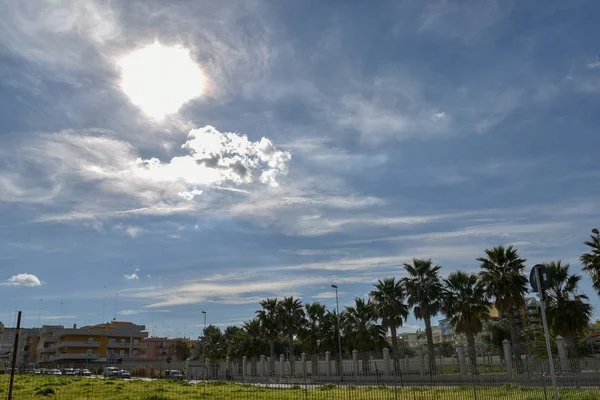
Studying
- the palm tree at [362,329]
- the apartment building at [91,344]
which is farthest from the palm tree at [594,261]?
the apartment building at [91,344]

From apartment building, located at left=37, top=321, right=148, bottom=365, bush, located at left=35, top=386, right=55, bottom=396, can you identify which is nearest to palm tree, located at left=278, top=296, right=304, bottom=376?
bush, located at left=35, top=386, right=55, bottom=396

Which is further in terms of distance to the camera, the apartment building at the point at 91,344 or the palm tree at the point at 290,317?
the apartment building at the point at 91,344

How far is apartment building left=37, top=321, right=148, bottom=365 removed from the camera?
9319 centimetres

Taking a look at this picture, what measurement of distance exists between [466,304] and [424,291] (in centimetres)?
466

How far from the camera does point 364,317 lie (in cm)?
5134

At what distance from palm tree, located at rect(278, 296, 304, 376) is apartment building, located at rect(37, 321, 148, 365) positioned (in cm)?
5211

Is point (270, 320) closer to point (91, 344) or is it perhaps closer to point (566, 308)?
point (566, 308)

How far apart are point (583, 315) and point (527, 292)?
4129 millimetres

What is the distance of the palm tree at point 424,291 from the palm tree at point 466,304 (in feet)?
4.33

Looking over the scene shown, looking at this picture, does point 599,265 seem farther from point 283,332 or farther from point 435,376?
point 283,332

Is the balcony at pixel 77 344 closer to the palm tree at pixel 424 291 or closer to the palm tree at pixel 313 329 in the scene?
the palm tree at pixel 313 329

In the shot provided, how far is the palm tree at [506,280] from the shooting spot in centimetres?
3666

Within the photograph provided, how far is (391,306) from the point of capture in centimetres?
4703

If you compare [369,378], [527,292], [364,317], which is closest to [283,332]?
[364,317]
